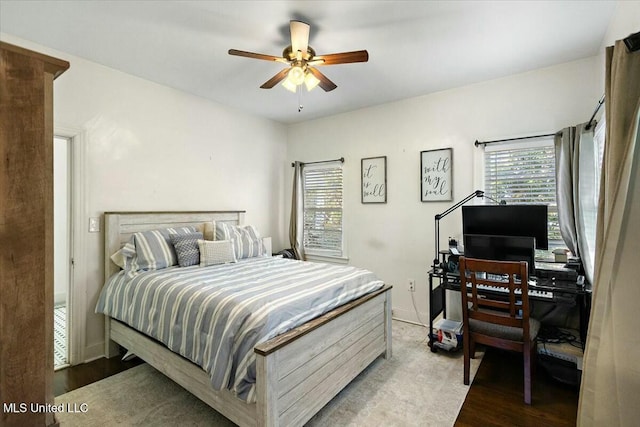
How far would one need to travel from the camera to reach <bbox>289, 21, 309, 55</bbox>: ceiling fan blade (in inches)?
81.6

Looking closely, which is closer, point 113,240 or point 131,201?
point 113,240

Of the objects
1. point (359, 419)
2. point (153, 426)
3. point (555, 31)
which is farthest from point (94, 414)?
point (555, 31)

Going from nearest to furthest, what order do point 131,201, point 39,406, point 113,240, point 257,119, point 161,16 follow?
point 39,406
point 161,16
point 113,240
point 131,201
point 257,119

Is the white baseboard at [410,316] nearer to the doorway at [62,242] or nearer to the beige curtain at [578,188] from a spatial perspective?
the beige curtain at [578,188]

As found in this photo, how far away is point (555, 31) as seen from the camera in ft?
7.66

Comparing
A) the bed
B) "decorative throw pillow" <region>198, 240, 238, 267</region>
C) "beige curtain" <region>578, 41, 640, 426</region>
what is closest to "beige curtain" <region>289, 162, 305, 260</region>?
"decorative throw pillow" <region>198, 240, 238, 267</region>

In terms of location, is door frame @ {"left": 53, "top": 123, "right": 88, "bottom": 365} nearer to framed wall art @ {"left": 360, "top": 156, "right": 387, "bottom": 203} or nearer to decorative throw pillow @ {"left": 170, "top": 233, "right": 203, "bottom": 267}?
decorative throw pillow @ {"left": 170, "top": 233, "right": 203, "bottom": 267}

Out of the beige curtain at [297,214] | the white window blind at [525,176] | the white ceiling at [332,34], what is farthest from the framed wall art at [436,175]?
the beige curtain at [297,214]

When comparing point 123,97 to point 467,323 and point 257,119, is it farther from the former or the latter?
point 467,323

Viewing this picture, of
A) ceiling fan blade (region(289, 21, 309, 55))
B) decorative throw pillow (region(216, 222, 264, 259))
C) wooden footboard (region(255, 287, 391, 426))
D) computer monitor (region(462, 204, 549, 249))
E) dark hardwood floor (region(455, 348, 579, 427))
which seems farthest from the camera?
decorative throw pillow (region(216, 222, 264, 259))

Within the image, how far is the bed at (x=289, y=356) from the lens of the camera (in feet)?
5.32

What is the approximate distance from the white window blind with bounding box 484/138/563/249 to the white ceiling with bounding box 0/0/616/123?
2.57ft

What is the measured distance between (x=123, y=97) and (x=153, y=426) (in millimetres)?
2859

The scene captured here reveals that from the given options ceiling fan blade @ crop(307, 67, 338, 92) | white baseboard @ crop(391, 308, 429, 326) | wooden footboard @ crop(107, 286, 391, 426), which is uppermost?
ceiling fan blade @ crop(307, 67, 338, 92)
